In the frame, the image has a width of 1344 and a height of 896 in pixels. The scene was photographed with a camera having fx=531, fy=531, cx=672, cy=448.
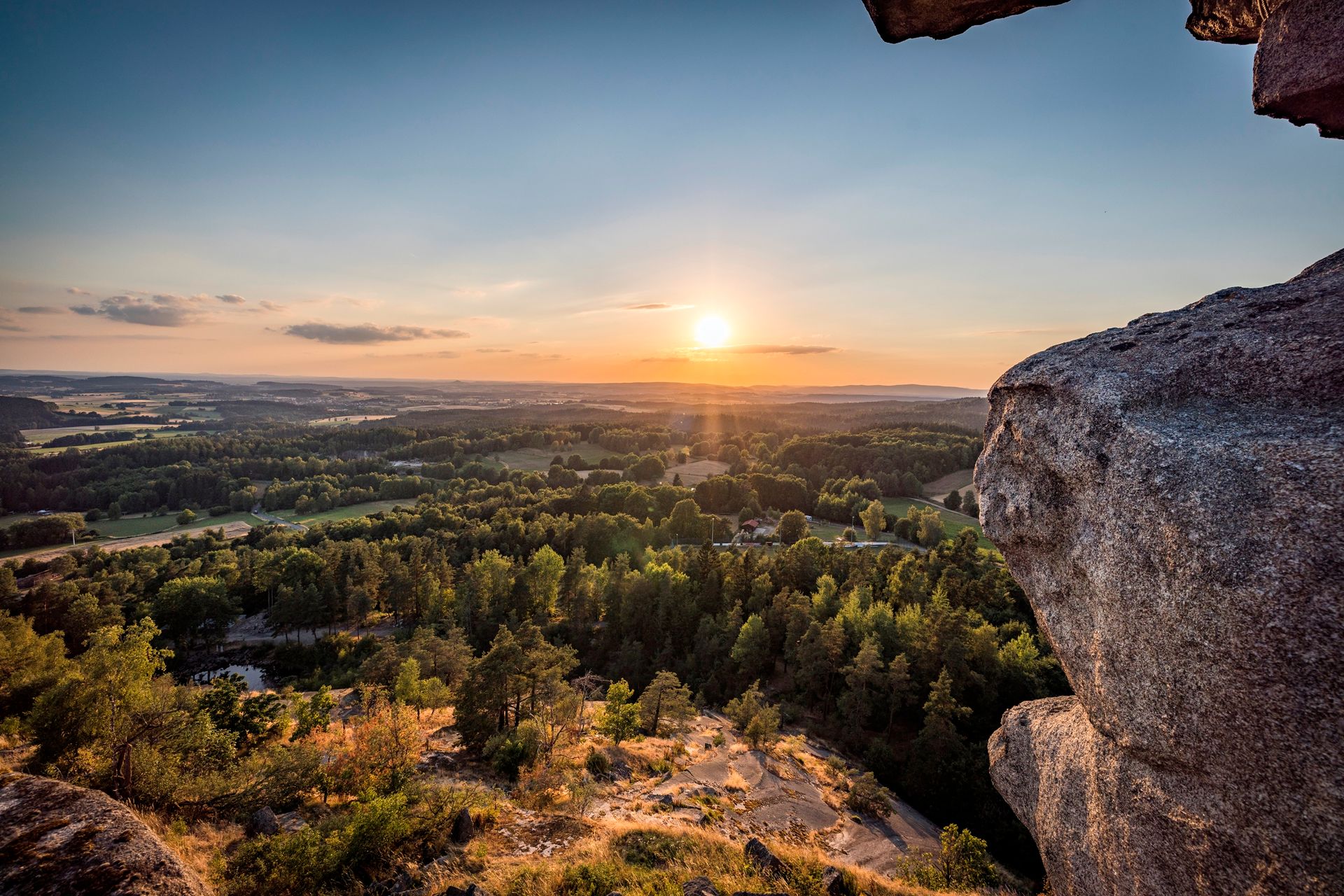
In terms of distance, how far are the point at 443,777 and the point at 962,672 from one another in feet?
116

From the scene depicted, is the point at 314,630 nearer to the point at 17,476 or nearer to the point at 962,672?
the point at 962,672

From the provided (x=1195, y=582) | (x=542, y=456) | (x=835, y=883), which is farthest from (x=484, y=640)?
(x=542, y=456)

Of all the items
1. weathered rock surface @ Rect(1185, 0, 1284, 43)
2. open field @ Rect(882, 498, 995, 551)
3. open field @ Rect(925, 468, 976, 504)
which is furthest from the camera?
open field @ Rect(925, 468, 976, 504)

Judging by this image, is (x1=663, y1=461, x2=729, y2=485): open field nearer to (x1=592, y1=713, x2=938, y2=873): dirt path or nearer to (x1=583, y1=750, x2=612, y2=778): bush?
(x1=592, y1=713, x2=938, y2=873): dirt path

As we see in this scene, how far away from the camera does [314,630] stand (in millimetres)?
67250

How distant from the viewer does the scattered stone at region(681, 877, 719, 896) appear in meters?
12.9

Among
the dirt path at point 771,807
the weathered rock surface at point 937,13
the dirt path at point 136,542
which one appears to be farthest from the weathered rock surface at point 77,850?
the dirt path at point 136,542

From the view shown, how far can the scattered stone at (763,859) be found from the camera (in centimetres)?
1548

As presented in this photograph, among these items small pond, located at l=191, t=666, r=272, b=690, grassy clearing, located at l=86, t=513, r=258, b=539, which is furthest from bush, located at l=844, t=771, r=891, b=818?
grassy clearing, located at l=86, t=513, r=258, b=539

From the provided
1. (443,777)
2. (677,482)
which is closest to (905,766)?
(443,777)

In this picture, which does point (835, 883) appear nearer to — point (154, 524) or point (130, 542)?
point (130, 542)

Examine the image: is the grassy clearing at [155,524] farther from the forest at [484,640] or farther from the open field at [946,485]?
the open field at [946,485]

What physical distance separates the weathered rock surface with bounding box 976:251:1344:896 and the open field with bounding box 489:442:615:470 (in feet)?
467

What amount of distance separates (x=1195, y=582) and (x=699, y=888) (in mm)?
12683
